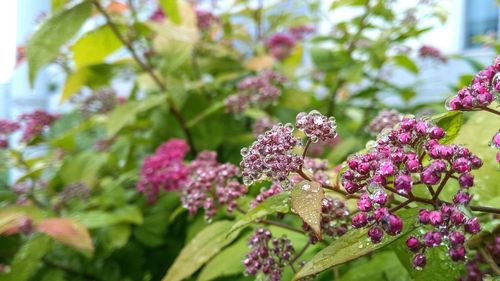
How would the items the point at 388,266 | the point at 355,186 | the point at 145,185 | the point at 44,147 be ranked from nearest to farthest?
the point at 355,186 → the point at 388,266 → the point at 145,185 → the point at 44,147

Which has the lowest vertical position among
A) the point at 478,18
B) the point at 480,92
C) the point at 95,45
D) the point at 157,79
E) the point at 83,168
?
the point at 478,18

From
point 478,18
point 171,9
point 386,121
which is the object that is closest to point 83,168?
point 171,9

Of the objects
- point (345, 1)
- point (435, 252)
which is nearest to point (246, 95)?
point (345, 1)

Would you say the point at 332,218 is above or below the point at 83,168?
above

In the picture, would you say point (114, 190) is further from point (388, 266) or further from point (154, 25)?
point (388, 266)

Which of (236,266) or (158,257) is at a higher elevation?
(236,266)

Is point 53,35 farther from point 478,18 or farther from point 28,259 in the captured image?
point 478,18
